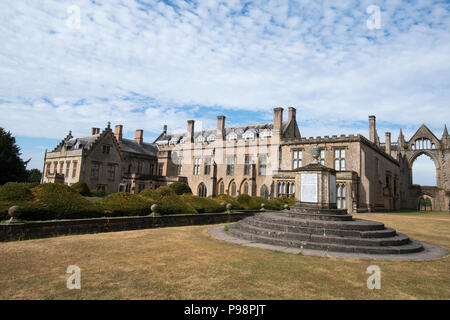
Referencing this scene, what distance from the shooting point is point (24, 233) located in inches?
372

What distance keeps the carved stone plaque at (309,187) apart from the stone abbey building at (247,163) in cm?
2173

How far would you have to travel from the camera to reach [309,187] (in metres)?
13.3

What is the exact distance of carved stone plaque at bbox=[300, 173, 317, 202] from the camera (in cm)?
1307

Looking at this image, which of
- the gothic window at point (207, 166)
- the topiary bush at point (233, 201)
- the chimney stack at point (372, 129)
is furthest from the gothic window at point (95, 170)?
the chimney stack at point (372, 129)

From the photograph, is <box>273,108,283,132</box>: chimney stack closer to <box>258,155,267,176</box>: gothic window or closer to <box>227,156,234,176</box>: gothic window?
<box>258,155,267,176</box>: gothic window

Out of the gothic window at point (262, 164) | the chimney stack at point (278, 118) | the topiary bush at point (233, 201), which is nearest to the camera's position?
the topiary bush at point (233, 201)

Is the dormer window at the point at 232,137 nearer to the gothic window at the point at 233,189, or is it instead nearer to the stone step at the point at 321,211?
the gothic window at the point at 233,189

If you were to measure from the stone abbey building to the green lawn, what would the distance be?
2772cm

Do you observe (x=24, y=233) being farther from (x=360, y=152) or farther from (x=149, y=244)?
(x=360, y=152)

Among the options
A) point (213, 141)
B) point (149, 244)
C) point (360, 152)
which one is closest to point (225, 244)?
point (149, 244)

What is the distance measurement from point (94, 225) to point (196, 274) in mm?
7619

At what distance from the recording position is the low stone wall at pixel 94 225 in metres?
9.32

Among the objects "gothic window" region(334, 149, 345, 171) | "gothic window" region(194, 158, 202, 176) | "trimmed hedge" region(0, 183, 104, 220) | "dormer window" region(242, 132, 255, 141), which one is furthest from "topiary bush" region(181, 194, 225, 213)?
"gothic window" region(194, 158, 202, 176)
